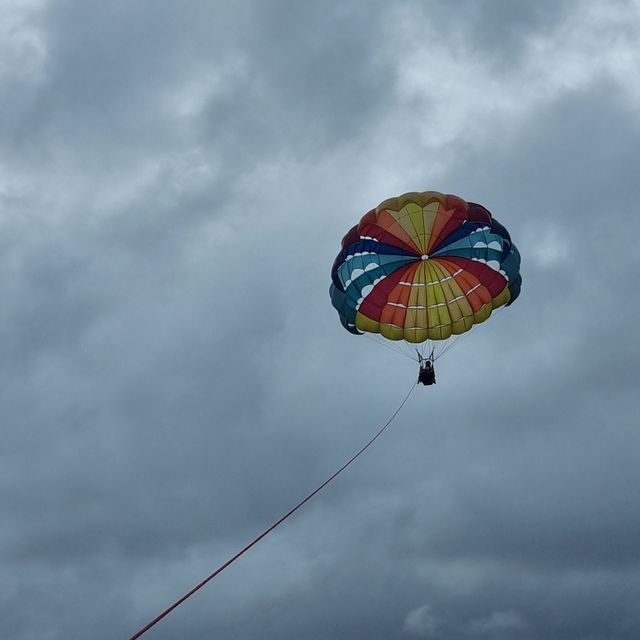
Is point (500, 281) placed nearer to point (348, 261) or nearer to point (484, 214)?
point (484, 214)

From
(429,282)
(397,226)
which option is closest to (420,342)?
(429,282)

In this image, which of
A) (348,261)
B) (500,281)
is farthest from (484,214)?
(348,261)

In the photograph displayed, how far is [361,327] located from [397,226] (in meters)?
4.75

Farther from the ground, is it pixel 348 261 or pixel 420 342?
pixel 348 261

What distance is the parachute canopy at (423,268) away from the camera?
119ft

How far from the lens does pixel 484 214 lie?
36.7 metres

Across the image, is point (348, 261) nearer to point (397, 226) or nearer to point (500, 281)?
point (397, 226)

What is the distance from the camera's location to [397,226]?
120 feet

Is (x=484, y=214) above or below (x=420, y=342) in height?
above

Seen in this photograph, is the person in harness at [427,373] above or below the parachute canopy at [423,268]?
below

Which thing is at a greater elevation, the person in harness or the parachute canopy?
the parachute canopy

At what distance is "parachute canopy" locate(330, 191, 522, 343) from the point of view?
36312mm

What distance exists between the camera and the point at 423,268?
3775 cm

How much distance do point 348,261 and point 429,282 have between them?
3.56m
